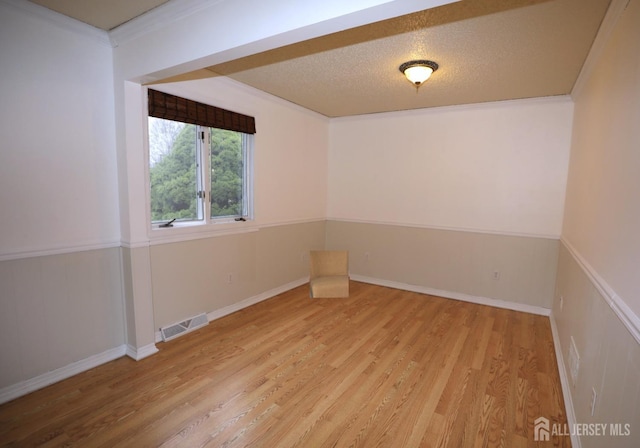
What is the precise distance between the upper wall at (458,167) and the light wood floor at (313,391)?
4.76 ft

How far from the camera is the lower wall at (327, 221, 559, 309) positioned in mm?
3758

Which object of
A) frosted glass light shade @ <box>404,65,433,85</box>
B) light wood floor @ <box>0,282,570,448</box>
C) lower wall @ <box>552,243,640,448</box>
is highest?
frosted glass light shade @ <box>404,65,433,85</box>

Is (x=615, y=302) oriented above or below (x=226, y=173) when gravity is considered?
below

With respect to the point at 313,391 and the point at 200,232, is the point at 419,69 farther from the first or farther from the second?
the point at 313,391

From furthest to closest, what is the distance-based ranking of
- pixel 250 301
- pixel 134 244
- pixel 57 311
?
1. pixel 250 301
2. pixel 134 244
3. pixel 57 311

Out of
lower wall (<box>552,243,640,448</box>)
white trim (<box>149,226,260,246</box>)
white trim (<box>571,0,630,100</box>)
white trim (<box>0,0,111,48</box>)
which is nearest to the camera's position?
lower wall (<box>552,243,640,448</box>)

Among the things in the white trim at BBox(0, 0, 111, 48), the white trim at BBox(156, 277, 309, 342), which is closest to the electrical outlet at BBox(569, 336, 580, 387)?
the white trim at BBox(156, 277, 309, 342)

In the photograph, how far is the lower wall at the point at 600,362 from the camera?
1.17m

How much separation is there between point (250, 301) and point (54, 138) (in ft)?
8.22

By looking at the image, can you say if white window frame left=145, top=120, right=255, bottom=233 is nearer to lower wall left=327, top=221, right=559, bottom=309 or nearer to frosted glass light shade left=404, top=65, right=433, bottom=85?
frosted glass light shade left=404, top=65, right=433, bottom=85

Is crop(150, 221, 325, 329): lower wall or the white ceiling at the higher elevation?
the white ceiling

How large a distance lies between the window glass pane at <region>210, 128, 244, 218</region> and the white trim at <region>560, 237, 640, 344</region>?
128 inches

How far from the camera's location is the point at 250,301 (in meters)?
3.86

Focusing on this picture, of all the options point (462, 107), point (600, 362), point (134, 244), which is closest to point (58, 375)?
point (134, 244)
